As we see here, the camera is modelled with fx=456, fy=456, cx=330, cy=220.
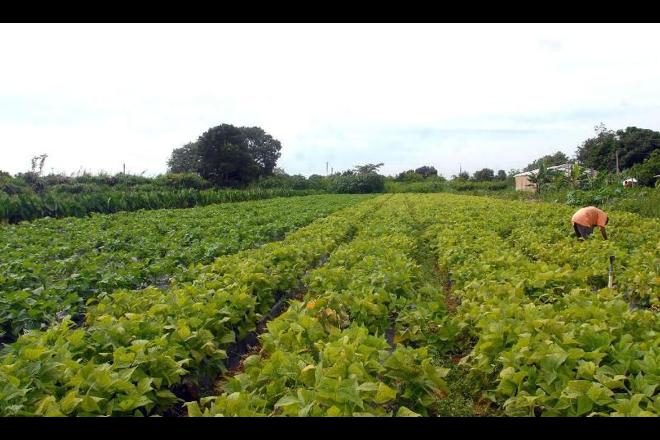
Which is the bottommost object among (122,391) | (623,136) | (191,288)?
(122,391)

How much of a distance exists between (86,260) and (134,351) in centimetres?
576

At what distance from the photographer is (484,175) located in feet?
258

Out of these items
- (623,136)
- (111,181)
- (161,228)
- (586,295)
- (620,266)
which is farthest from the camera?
(623,136)

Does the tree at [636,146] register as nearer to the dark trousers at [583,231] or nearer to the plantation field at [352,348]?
the dark trousers at [583,231]

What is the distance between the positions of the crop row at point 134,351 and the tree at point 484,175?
76526mm

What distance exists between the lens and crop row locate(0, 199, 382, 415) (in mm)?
2955

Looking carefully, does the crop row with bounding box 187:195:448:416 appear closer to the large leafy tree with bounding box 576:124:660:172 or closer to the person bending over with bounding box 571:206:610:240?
the person bending over with bounding box 571:206:610:240

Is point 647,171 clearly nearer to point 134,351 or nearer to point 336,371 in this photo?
point 336,371

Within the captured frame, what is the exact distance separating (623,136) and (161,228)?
63471 mm

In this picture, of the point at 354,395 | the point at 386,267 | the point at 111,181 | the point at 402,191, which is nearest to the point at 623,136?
the point at 402,191

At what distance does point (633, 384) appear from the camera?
290 centimetres

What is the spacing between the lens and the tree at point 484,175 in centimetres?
7800
